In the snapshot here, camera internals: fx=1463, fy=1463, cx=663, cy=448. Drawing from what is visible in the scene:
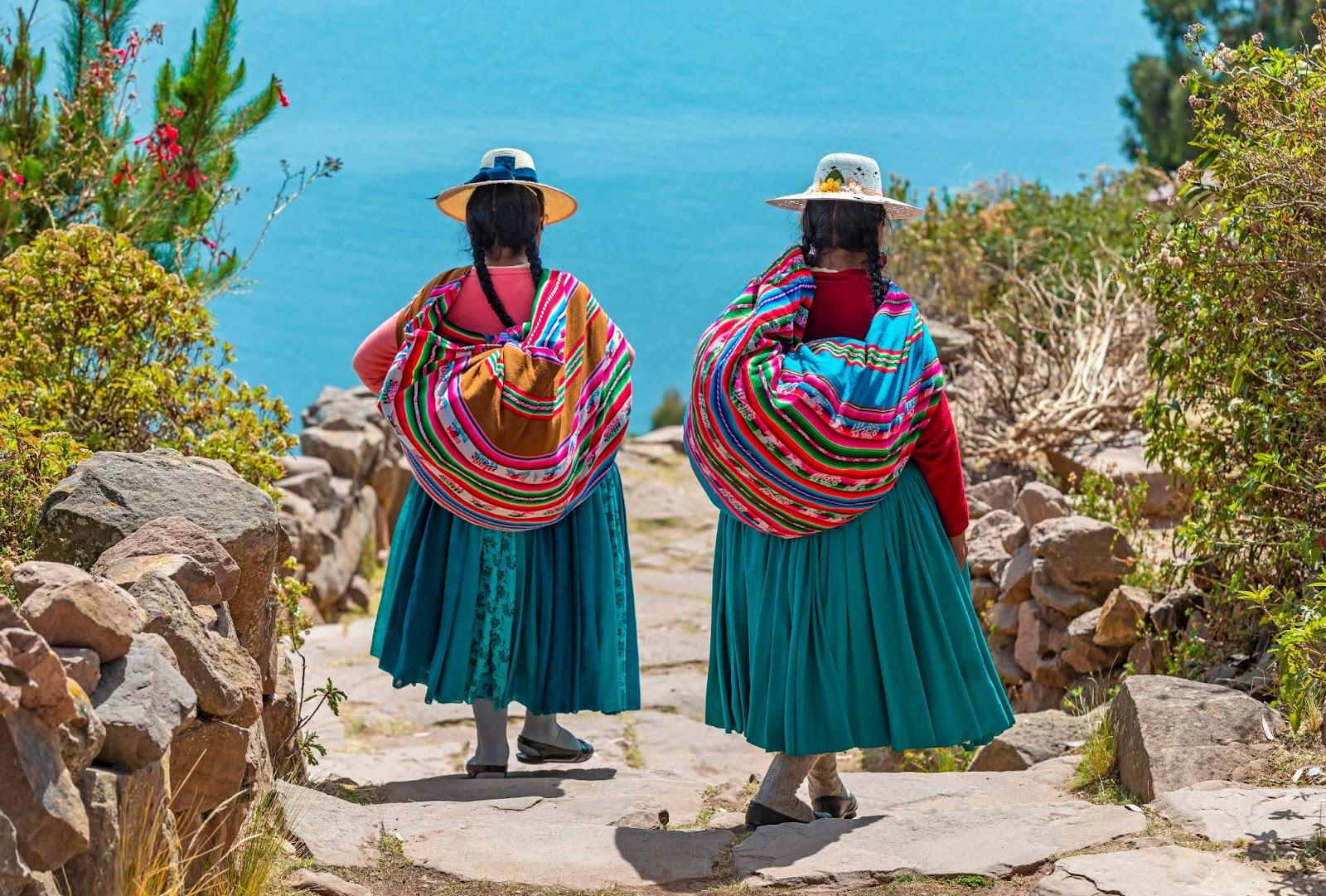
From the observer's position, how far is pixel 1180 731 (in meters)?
3.89

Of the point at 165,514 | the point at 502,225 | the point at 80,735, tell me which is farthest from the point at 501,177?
the point at 80,735

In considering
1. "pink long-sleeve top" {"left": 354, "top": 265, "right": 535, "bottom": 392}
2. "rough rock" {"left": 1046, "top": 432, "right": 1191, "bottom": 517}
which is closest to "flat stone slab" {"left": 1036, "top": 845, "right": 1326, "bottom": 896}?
"pink long-sleeve top" {"left": 354, "top": 265, "right": 535, "bottom": 392}

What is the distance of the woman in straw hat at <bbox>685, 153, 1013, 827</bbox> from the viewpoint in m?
3.68

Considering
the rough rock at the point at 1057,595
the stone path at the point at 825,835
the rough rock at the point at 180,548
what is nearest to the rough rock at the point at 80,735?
the rough rock at the point at 180,548

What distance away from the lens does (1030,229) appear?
1112cm

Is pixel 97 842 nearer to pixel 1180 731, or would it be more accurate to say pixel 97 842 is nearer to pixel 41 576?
pixel 41 576

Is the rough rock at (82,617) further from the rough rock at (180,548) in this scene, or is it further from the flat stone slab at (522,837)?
the flat stone slab at (522,837)

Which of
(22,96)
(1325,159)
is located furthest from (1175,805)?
(22,96)

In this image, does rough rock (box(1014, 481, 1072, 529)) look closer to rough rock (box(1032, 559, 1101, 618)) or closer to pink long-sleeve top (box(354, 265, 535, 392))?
rough rock (box(1032, 559, 1101, 618))

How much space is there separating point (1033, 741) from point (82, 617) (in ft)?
10.7

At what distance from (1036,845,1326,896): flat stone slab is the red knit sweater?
0.97 meters

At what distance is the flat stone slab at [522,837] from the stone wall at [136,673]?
0.25m

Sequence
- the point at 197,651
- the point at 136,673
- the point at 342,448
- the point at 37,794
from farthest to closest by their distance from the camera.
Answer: the point at 342,448
the point at 197,651
the point at 136,673
the point at 37,794

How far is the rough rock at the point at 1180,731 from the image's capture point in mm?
3766
